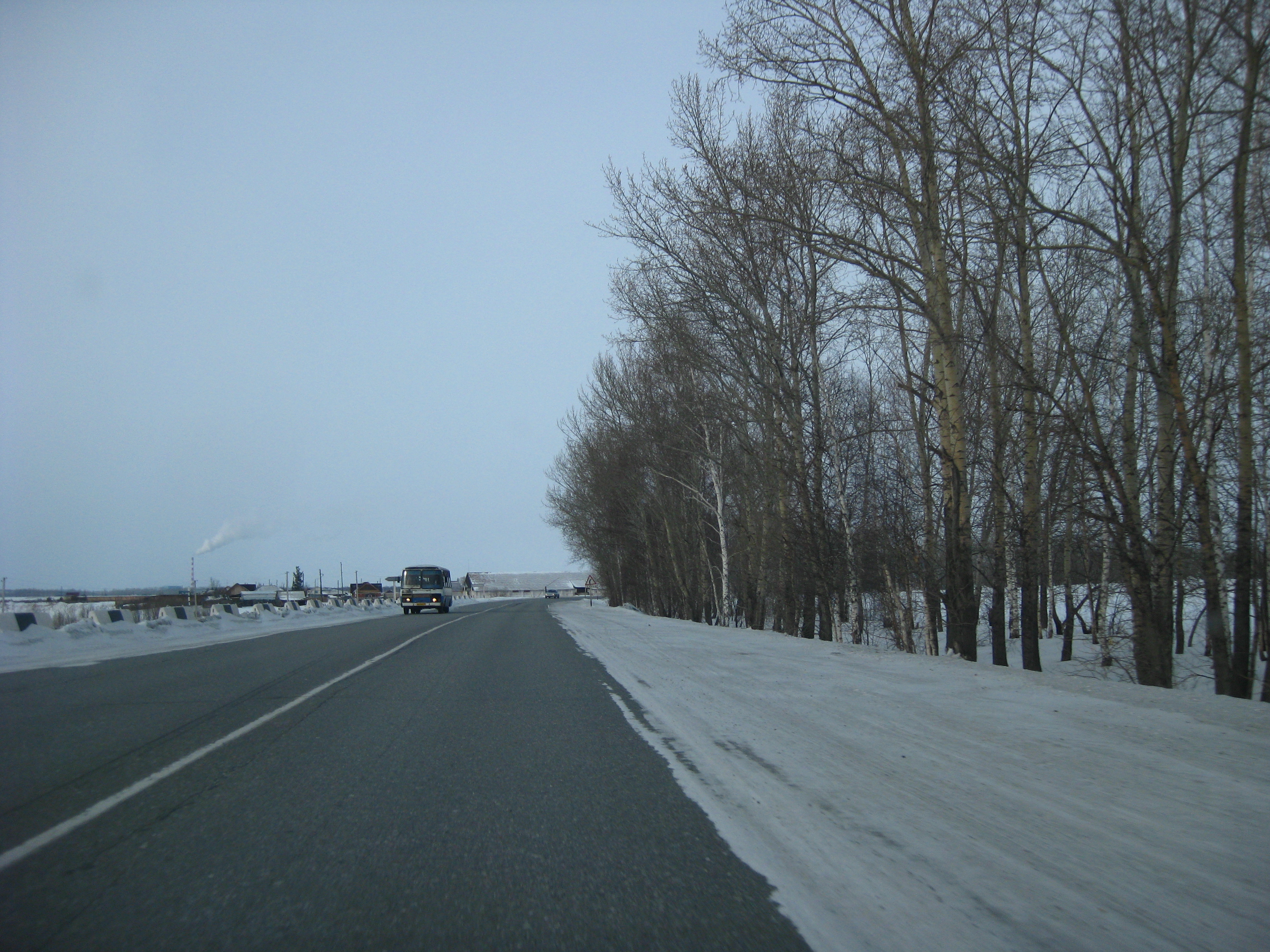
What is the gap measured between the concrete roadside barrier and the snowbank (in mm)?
127

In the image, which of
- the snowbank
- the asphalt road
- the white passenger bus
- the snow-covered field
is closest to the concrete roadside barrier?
the snowbank

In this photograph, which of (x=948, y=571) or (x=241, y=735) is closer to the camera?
(x=241, y=735)

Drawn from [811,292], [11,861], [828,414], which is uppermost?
[811,292]

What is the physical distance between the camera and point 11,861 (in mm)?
4027

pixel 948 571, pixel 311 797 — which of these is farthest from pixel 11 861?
pixel 948 571

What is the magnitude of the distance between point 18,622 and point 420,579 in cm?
2838

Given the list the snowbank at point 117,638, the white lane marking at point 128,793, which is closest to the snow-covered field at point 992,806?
the white lane marking at point 128,793

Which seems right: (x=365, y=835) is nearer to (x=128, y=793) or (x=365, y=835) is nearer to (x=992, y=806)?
(x=128, y=793)

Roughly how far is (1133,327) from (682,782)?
37.2ft

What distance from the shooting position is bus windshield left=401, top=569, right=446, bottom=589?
4603 cm

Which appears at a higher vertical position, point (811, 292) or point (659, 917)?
point (811, 292)

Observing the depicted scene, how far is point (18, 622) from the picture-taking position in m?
18.1

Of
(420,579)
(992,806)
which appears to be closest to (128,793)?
(992,806)

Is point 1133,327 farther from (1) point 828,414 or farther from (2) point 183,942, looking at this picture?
(2) point 183,942
